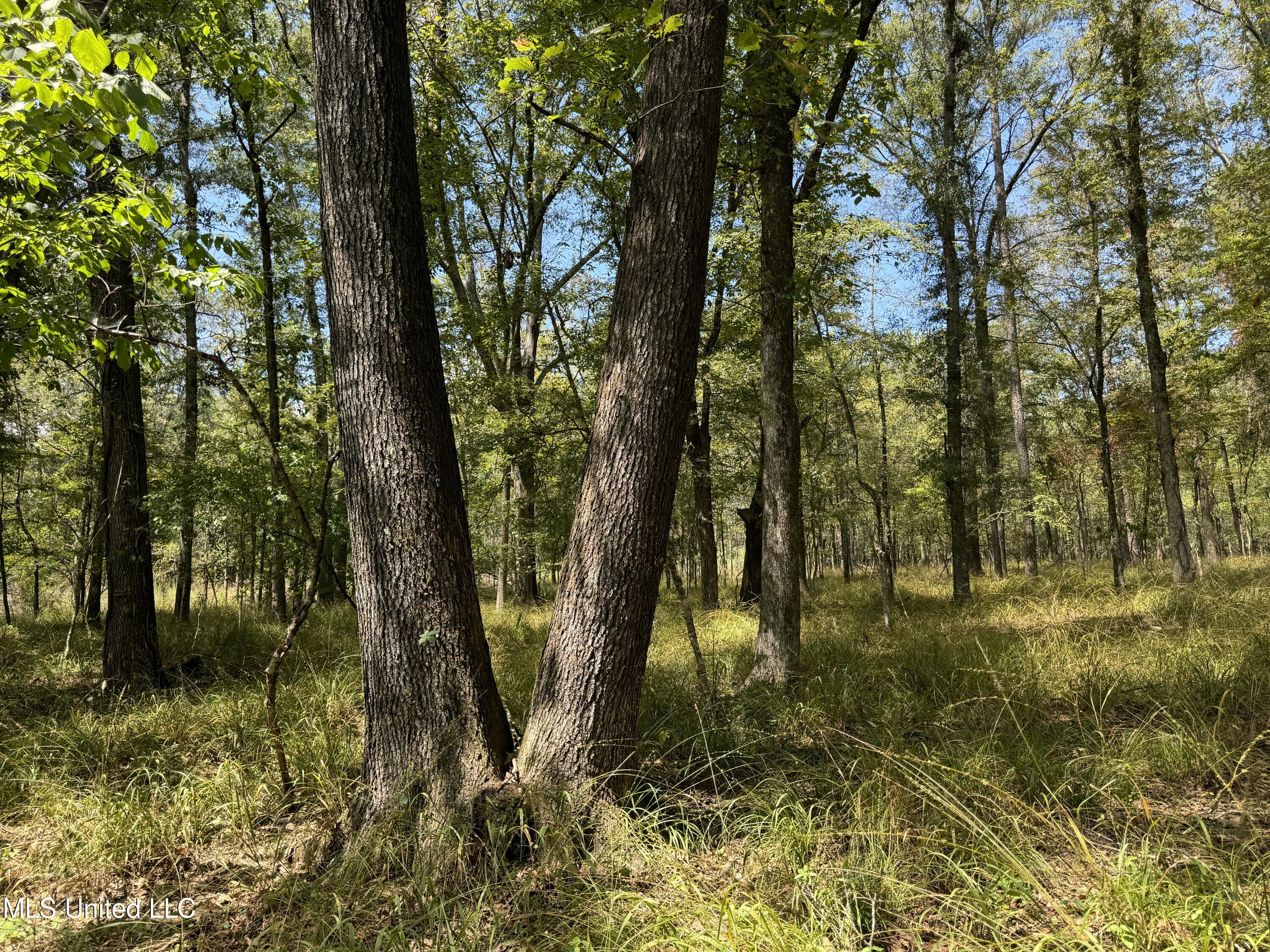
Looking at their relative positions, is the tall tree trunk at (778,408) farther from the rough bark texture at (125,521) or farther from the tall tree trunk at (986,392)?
the tall tree trunk at (986,392)

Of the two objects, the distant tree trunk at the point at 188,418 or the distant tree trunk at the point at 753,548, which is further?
the distant tree trunk at the point at 753,548

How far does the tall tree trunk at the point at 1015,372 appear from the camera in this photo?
12477mm

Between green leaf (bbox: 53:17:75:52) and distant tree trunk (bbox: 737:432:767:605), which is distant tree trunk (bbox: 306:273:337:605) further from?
distant tree trunk (bbox: 737:432:767:605)

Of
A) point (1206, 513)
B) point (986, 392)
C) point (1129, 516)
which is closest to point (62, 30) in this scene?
point (986, 392)

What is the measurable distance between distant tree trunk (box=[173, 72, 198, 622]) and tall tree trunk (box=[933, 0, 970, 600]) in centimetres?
1083

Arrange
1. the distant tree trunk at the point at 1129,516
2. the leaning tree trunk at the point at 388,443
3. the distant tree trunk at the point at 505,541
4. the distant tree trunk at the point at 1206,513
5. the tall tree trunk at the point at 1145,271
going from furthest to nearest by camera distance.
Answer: the distant tree trunk at the point at 1129,516
the distant tree trunk at the point at 1206,513
the distant tree trunk at the point at 505,541
the tall tree trunk at the point at 1145,271
the leaning tree trunk at the point at 388,443

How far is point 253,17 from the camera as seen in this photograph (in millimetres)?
5656

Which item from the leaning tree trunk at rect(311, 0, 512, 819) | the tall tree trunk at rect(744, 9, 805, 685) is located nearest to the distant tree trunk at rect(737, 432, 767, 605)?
the tall tree trunk at rect(744, 9, 805, 685)

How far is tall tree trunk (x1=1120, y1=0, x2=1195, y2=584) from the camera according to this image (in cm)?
862

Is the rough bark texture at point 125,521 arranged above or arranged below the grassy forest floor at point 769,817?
above

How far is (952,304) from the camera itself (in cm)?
1159

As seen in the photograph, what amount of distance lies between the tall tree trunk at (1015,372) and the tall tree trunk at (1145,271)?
7.85 feet

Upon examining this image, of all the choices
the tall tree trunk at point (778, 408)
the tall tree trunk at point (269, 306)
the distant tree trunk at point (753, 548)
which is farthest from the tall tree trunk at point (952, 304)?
the tall tree trunk at point (269, 306)

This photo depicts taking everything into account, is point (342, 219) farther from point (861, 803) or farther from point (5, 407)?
point (5, 407)
